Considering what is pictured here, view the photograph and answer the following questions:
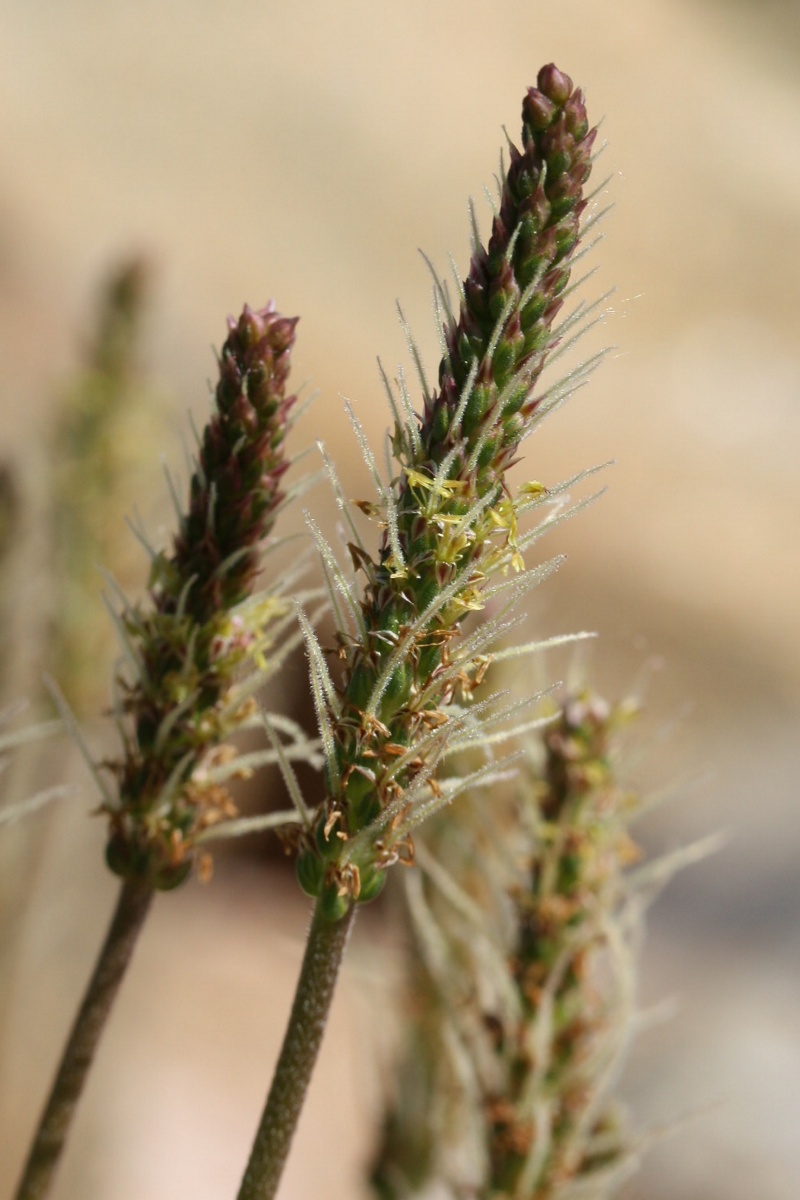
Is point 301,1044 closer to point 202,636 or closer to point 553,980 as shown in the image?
point 202,636

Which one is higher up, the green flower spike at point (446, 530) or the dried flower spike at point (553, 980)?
the green flower spike at point (446, 530)

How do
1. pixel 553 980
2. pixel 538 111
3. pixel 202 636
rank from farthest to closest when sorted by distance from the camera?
pixel 553 980
pixel 202 636
pixel 538 111

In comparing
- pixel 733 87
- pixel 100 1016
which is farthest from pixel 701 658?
pixel 100 1016

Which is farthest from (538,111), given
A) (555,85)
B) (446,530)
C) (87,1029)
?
(87,1029)

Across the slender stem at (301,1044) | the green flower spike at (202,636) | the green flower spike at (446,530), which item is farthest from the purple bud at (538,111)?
the slender stem at (301,1044)

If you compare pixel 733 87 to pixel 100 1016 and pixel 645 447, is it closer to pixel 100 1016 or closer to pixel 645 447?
pixel 645 447

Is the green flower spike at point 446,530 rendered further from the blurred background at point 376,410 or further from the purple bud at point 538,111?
the blurred background at point 376,410
